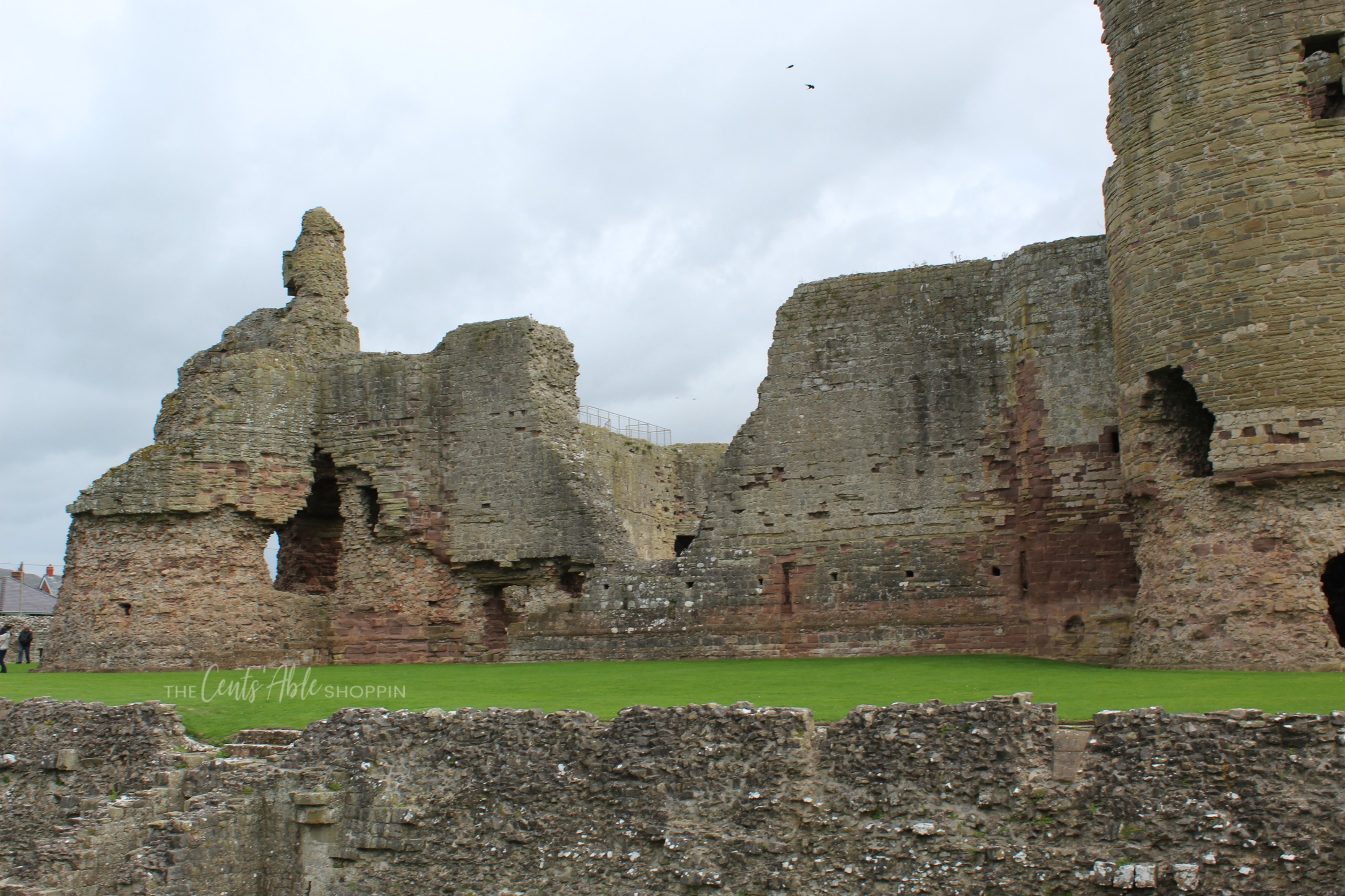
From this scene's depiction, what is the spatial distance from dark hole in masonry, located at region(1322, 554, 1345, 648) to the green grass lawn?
6.87 feet

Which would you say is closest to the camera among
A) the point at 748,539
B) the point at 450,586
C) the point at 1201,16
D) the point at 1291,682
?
the point at 1291,682

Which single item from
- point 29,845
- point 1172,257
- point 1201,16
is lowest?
point 29,845

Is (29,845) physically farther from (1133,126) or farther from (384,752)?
(1133,126)

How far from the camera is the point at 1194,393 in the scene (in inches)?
454

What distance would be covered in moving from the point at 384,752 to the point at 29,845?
12.6 ft

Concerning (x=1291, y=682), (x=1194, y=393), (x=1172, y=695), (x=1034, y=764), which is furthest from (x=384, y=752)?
(x=1194, y=393)

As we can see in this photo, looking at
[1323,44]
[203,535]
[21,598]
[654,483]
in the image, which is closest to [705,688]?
[1323,44]

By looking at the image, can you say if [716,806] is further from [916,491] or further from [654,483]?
[654,483]

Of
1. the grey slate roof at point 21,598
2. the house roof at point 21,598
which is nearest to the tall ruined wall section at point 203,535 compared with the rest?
the grey slate roof at point 21,598

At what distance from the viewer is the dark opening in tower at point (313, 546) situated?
19219 millimetres

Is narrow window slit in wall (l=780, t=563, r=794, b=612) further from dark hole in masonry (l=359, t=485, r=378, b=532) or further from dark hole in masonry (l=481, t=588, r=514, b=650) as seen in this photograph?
dark hole in masonry (l=359, t=485, r=378, b=532)

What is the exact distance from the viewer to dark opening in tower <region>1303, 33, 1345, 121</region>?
11086 millimetres

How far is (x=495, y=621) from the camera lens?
17109 millimetres

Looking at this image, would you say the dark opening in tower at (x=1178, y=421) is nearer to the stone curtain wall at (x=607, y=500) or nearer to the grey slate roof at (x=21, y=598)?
the stone curtain wall at (x=607, y=500)
